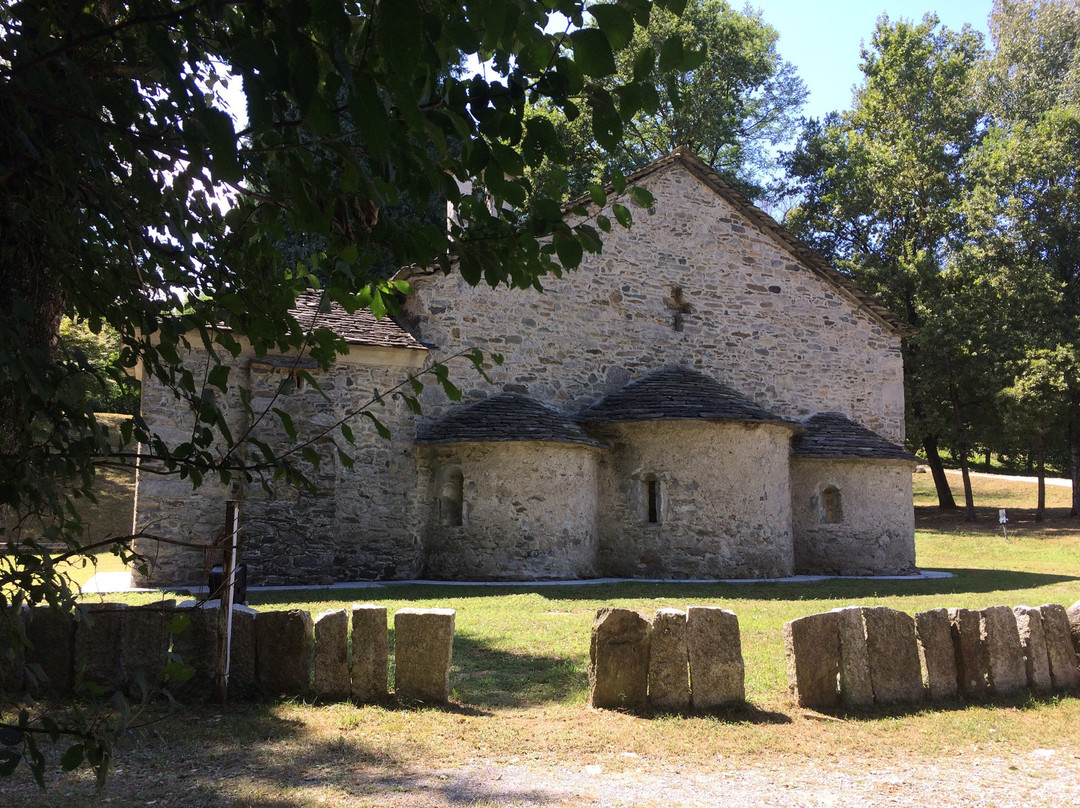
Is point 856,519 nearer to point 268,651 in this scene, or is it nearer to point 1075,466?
point 268,651

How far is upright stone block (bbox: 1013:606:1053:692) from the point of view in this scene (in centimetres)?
677

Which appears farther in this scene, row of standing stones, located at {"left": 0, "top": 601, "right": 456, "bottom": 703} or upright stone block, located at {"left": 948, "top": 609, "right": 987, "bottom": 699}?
upright stone block, located at {"left": 948, "top": 609, "right": 987, "bottom": 699}

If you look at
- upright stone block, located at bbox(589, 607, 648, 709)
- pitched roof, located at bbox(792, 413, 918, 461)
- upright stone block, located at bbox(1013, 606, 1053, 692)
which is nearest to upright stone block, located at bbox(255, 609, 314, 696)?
upright stone block, located at bbox(589, 607, 648, 709)

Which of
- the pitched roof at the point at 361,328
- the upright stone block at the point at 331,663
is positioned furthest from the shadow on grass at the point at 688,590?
the upright stone block at the point at 331,663

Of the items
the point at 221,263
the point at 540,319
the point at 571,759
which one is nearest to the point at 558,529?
the point at 540,319

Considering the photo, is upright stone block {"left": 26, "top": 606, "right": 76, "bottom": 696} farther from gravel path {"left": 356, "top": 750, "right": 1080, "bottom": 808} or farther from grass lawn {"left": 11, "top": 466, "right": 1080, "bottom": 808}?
gravel path {"left": 356, "top": 750, "right": 1080, "bottom": 808}

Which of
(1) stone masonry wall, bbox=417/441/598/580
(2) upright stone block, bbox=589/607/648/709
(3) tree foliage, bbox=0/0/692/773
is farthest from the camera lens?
(1) stone masonry wall, bbox=417/441/598/580

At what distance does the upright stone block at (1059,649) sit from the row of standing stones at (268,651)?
15.9 feet

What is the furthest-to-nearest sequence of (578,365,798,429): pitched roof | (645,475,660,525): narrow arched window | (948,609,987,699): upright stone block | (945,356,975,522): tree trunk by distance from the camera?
(945,356,975,522): tree trunk
(645,475,660,525): narrow arched window
(578,365,798,429): pitched roof
(948,609,987,699): upright stone block

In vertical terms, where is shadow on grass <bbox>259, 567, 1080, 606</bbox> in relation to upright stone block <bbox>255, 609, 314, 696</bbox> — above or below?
below

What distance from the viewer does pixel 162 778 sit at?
4750 millimetres

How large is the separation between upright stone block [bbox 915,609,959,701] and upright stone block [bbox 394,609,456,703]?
3.62m

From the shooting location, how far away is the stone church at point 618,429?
13.9m

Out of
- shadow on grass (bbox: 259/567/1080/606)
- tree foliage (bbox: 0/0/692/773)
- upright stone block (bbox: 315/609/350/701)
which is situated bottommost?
shadow on grass (bbox: 259/567/1080/606)
